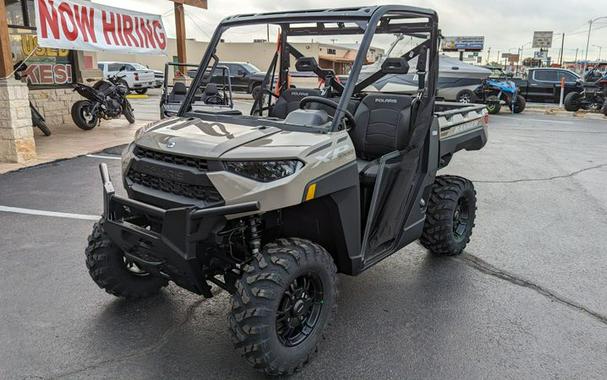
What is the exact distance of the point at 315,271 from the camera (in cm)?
284

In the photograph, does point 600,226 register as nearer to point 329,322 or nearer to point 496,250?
point 496,250

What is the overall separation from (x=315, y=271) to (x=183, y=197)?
855 mm

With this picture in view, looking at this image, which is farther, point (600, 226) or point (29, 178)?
point (29, 178)

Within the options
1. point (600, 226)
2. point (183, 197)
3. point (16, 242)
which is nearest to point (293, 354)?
point (183, 197)

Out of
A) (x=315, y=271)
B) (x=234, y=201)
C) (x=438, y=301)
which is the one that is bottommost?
(x=438, y=301)

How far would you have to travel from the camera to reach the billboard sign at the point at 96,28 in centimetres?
848

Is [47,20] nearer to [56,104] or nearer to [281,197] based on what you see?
[56,104]

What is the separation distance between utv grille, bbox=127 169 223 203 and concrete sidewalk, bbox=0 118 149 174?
5.74m

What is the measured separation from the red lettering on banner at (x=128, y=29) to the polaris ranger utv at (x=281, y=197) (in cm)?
786

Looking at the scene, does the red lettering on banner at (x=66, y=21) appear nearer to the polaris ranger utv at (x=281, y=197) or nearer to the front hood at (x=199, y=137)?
the polaris ranger utv at (x=281, y=197)

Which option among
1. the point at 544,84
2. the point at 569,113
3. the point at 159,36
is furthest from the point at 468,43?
the point at 159,36

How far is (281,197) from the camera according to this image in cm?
261

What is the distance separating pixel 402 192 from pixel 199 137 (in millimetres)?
1519

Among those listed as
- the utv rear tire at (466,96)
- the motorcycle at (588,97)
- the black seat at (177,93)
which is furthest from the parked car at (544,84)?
the black seat at (177,93)
